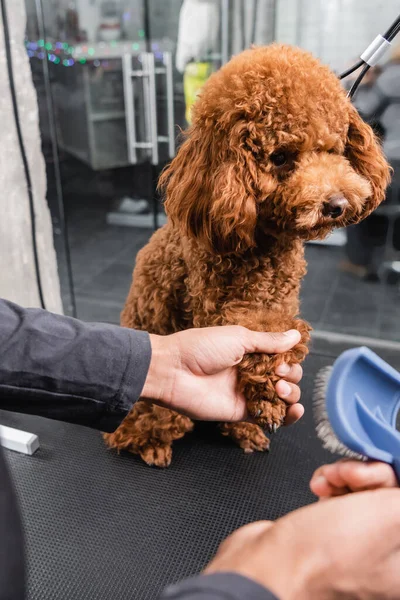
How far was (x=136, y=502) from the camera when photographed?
3.45ft

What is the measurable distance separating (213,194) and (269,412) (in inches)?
15.2

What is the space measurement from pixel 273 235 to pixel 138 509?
1.99 ft

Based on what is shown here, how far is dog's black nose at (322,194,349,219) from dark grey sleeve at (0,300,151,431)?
0.38 m

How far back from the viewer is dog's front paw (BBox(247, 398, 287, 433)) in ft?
2.82

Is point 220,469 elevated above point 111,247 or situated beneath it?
elevated above

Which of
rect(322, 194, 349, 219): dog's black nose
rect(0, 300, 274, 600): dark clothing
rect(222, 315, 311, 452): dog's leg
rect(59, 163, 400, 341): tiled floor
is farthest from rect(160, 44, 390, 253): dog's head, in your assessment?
rect(59, 163, 400, 341): tiled floor

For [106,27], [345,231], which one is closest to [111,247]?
[106,27]

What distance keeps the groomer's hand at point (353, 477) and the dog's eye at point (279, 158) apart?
1.81 feet

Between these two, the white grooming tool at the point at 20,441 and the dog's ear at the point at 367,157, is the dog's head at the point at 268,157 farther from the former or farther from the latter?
the white grooming tool at the point at 20,441

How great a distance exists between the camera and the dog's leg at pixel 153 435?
1.17 m

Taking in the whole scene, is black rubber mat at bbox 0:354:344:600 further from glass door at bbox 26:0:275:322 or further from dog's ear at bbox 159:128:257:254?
glass door at bbox 26:0:275:322

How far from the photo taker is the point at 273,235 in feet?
3.06

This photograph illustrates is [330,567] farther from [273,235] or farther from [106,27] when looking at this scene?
[106,27]

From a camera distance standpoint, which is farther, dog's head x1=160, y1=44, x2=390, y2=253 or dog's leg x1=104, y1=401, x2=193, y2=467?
dog's leg x1=104, y1=401, x2=193, y2=467
